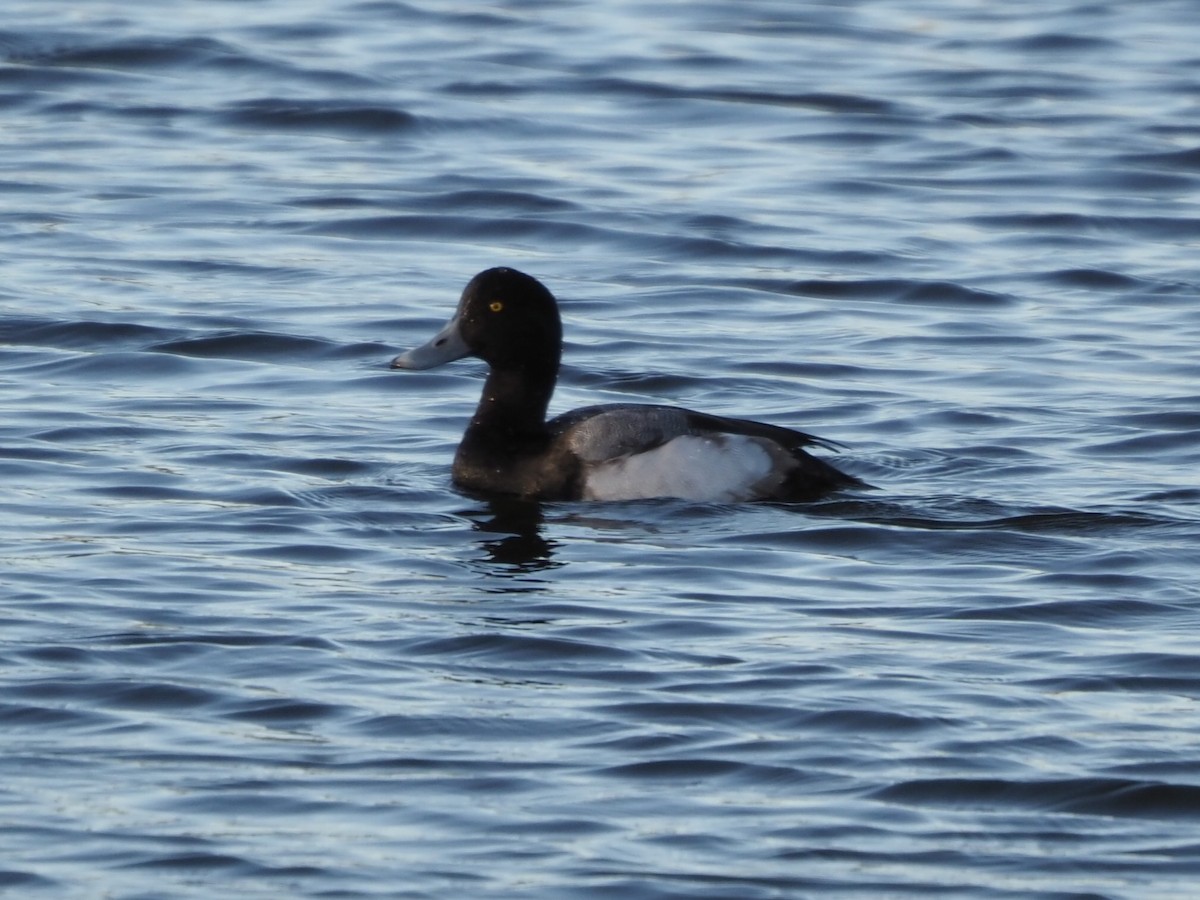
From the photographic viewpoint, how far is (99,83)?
1884cm

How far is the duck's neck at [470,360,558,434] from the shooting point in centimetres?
989

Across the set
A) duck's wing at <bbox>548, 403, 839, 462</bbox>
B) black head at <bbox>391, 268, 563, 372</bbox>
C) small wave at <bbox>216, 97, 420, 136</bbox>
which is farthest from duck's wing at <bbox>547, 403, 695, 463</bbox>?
small wave at <bbox>216, 97, 420, 136</bbox>

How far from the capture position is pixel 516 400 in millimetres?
10031

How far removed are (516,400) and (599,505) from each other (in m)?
0.74

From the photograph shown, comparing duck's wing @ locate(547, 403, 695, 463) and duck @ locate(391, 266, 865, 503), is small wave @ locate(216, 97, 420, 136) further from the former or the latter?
duck's wing @ locate(547, 403, 695, 463)

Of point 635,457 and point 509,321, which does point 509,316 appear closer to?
point 509,321

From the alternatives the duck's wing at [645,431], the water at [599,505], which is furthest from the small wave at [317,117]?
the duck's wing at [645,431]

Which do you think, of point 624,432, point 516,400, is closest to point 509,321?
point 516,400

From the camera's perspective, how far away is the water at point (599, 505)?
6.03 meters

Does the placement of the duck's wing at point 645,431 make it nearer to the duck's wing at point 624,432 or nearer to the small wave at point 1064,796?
the duck's wing at point 624,432

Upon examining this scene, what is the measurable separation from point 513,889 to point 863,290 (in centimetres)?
861

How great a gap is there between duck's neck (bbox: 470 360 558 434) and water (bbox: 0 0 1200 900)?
1.35 feet

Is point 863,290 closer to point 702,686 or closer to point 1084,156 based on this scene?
point 1084,156

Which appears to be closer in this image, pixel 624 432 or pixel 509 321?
pixel 624 432
